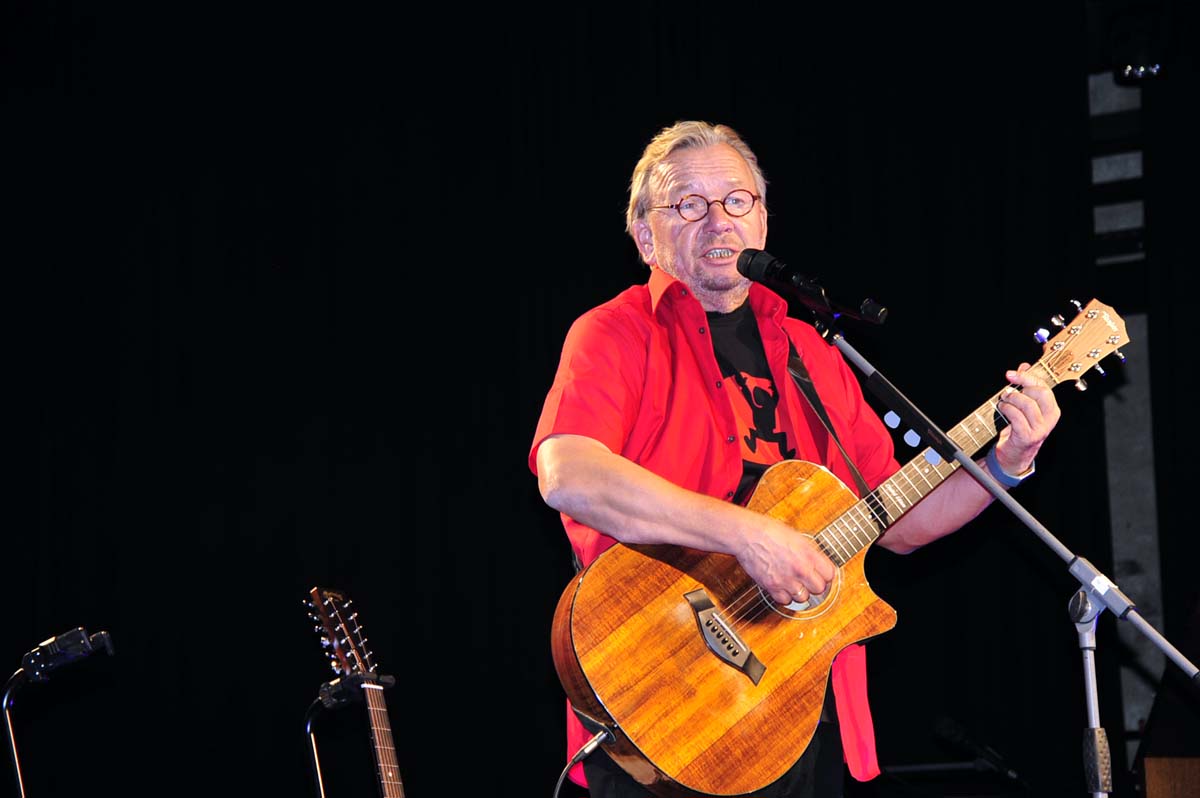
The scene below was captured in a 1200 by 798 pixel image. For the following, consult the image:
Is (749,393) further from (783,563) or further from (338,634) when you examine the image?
(338,634)

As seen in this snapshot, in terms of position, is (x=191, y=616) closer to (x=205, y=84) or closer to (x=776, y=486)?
(x=205, y=84)

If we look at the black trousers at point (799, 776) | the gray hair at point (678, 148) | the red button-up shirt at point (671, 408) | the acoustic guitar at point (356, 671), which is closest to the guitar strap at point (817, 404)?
the red button-up shirt at point (671, 408)

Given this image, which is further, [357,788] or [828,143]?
[828,143]

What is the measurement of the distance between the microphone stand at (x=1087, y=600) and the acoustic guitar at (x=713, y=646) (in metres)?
0.33

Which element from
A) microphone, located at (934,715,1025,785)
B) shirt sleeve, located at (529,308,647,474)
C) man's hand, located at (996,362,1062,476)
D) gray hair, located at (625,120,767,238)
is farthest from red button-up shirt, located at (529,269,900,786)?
microphone, located at (934,715,1025,785)

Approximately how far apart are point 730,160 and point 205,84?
251cm

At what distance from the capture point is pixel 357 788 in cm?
450

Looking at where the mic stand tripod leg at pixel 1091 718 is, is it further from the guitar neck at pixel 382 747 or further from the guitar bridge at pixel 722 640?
the guitar neck at pixel 382 747

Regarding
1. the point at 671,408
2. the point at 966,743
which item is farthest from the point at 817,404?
the point at 966,743

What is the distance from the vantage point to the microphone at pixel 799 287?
97.0 inches

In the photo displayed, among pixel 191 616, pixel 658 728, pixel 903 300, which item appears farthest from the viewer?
pixel 903 300

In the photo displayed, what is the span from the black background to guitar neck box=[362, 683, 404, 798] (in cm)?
78

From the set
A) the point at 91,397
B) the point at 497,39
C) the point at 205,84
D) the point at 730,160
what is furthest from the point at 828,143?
the point at 91,397

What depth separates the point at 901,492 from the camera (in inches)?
112
